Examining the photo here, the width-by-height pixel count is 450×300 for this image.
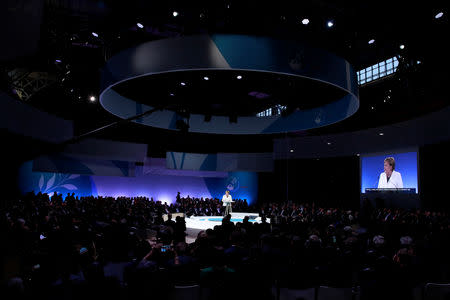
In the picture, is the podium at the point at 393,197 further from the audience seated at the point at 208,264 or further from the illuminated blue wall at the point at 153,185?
the illuminated blue wall at the point at 153,185

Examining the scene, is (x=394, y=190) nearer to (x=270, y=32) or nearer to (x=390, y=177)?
(x=390, y=177)

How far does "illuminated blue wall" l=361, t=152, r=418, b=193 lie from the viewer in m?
16.7

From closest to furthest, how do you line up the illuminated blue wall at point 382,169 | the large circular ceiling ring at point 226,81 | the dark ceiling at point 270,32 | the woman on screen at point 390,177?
1. the large circular ceiling ring at point 226,81
2. the dark ceiling at point 270,32
3. the illuminated blue wall at point 382,169
4. the woman on screen at point 390,177

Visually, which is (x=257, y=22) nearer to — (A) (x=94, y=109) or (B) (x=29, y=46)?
(B) (x=29, y=46)

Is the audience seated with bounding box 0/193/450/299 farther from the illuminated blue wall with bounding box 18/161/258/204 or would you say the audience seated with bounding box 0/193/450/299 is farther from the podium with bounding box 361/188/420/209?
the illuminated blue wall with bounding box 18/161/258/204

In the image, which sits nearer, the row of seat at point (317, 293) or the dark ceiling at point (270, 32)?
the row of seat at point (317, 293)

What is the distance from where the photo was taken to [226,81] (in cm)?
1459

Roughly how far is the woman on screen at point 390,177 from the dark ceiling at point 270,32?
2.51 meters

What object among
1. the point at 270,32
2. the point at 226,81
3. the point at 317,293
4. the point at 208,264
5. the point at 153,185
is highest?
the point at 270,32

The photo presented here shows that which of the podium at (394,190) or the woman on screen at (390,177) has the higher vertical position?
the woman on screen at (390,177)

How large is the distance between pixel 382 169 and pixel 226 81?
410 inches

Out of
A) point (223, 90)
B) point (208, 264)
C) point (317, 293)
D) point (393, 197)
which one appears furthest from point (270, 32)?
point (393, 197)

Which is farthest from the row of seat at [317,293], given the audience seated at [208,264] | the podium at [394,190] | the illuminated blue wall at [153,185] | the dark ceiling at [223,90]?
the illuminated blue wall at [153,185]

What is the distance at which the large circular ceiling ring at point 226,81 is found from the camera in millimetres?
6059
